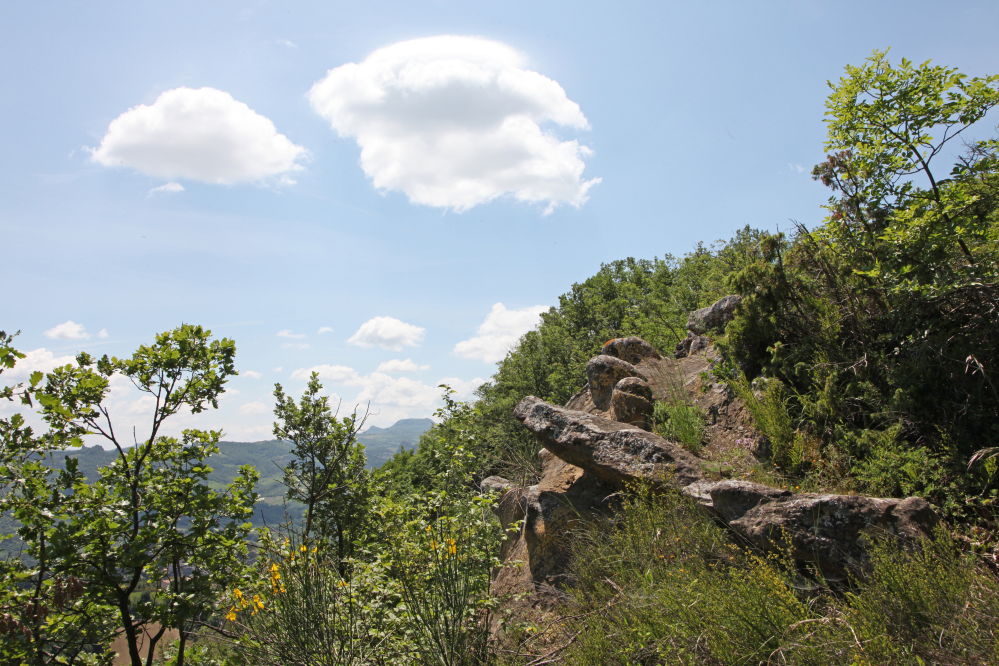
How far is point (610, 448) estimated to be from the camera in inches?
245

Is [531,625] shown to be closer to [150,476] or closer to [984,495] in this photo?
[150,476]

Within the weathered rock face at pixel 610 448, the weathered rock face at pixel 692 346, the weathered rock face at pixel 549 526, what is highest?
the weathered rock face at pixel 692 346

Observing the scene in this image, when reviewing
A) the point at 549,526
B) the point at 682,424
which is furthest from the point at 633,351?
the point at 549,526

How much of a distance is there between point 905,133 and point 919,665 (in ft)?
19.3

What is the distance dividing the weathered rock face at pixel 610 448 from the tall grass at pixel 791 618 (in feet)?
5.33

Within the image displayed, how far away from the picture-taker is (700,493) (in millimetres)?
5008

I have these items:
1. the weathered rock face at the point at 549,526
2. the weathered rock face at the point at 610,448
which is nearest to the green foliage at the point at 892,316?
the weathered rock face at the point at 610,448

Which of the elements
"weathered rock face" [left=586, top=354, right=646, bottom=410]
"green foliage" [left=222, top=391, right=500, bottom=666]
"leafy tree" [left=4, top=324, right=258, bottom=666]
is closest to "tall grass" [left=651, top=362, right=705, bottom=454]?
"weathered rock face" [left=586, top=354, right=646, bottom=410]

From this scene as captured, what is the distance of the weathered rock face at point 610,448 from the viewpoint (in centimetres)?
564

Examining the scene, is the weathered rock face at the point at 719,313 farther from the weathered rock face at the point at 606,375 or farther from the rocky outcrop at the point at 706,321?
the weathered rock face at the point at 606,375

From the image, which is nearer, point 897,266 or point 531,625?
point 531,625

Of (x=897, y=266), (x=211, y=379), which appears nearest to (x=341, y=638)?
(x=211, y=379)

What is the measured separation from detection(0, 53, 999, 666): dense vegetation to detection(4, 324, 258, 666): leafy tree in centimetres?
2

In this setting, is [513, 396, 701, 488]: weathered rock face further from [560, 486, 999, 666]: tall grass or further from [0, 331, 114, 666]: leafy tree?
[0, 331, 114, 666]: leafy tree
